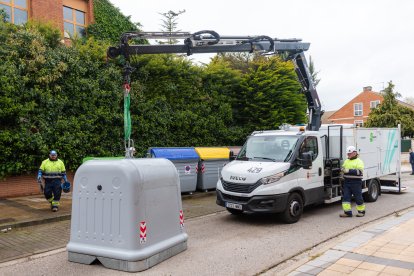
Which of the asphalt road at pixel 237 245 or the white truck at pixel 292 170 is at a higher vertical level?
the white truck at pixel 292 170

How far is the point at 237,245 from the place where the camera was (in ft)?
22.3

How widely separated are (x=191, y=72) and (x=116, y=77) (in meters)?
4.23

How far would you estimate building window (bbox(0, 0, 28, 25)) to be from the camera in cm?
1650

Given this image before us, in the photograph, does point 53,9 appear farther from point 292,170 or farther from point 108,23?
point 292,170

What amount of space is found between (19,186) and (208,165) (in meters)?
6.44

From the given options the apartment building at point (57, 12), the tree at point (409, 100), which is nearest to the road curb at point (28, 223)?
the apartment building at point (57, 12)

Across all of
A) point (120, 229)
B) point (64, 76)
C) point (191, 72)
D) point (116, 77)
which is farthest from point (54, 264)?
point (191, 72)

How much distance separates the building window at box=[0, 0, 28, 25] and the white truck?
13.0 meters

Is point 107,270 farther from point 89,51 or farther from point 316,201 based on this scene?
point 89,51

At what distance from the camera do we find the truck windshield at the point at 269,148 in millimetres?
9008

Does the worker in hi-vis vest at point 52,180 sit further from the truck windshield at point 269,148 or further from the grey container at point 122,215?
the truck windshield at point 269,148

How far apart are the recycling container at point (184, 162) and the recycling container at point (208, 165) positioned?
33 cm

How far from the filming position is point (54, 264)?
19.3 feet

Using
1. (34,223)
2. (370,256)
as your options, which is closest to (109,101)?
(34,223)
